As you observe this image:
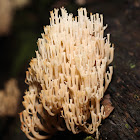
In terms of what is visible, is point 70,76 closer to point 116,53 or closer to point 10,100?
point 116,53

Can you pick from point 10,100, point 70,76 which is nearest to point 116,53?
point 70,76

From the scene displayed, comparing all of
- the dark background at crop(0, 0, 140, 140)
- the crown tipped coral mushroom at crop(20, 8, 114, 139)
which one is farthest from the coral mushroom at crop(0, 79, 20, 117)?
the crown tipped coral mushroom at crop(20, 8, 114, 139)

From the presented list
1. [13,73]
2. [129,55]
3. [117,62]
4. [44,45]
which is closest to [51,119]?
[44,45]

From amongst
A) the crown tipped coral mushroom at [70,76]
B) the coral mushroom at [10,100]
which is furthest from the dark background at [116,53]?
the crown tipped coral mushroom at [70,76]

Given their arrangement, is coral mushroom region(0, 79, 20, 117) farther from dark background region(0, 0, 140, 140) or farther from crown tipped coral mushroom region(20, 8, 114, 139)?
crown tipped coral mushroom region(20, 8, 114, 139)

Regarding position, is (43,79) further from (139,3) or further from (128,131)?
(139,3)
